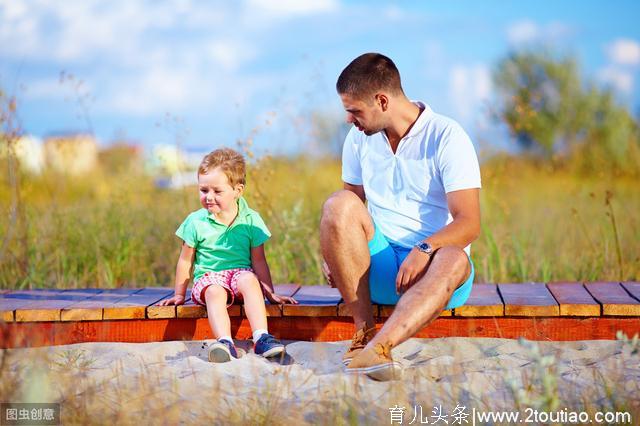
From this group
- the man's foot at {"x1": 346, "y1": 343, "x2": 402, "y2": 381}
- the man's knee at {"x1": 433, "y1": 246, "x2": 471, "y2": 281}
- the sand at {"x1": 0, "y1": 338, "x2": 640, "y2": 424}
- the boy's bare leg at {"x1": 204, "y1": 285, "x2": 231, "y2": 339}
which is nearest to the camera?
the sand at {"x1": 0, "y1": 338, "x2": 640, "y2": 424}

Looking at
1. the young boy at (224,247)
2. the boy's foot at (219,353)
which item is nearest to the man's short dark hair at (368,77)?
the young boy at (224,247)

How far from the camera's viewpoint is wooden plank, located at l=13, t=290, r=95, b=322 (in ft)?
13.1

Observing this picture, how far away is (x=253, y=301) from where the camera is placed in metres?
3.77

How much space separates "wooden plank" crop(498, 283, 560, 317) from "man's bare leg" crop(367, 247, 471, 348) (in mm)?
631

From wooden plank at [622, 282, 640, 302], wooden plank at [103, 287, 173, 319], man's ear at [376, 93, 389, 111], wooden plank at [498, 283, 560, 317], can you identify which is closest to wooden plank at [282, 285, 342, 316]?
wooden plank at [103, 287, 173, 319]

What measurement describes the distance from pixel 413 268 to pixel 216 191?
1.12m

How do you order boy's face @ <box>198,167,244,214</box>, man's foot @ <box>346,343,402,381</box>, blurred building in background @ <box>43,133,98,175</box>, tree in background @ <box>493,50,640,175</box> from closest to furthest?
man's foot @ <box>346,343,402,381</box>, boy's face @ <box>198,167,244,214</box>, blurred building in background @ <box>43,133,98,175</box>, tree in background @ <box>493,50,640,175</box>

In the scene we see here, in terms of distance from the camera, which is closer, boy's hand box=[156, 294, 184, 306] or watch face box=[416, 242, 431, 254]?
watch face box=[416, 242, 431, 254]

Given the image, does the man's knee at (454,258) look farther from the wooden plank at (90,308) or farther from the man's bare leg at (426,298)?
the wooden plank at (90,308)

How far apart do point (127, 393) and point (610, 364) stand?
192cm

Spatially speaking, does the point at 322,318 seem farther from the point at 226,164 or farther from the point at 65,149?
the point at 65,149

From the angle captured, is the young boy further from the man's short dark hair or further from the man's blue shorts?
the man's short dark hair

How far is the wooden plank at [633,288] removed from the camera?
4.07m

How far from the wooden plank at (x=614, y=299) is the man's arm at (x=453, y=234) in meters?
0.87
